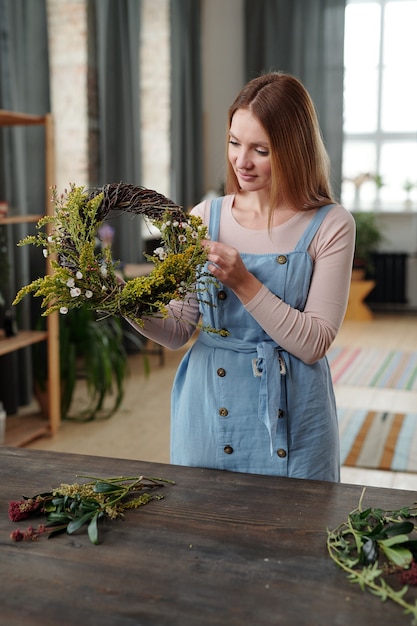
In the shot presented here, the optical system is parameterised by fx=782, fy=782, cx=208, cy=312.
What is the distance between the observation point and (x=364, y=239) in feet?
24.9

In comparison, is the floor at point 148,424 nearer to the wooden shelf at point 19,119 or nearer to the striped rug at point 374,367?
the striped rug at point 374,367

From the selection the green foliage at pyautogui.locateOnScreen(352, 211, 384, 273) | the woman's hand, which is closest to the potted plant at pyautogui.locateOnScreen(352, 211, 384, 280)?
the green foliage at pyautogui.locateOnScreen(352, 211, 384, 273)

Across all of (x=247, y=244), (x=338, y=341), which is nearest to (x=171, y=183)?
(x=338, y=341)

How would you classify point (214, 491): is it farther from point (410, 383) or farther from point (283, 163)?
point (410, 383)

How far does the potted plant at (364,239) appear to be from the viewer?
7566mm

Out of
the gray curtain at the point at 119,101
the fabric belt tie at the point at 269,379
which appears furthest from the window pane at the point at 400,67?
the fabric belt tie at the point at 269,379

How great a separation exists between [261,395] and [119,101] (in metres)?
4.61

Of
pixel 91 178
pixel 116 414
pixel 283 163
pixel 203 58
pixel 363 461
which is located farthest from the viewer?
pixel 203 58

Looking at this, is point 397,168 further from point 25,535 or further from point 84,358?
point 25,535

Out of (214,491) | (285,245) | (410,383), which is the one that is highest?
(285,245)

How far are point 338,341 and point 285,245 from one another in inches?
208

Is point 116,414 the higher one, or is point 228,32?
point 228,32

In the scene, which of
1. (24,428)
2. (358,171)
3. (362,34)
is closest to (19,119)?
(24,428)

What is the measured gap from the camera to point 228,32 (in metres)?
8.17
